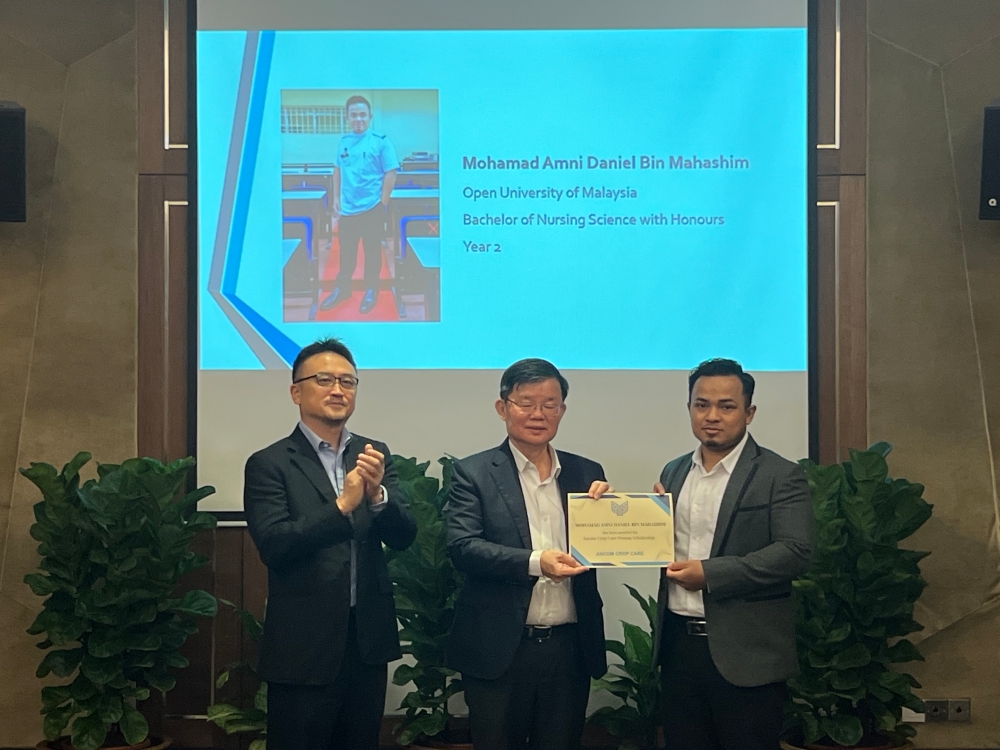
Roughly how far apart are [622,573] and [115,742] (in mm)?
2007

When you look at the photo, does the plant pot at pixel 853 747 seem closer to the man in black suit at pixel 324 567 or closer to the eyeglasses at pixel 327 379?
the man in black suit at pixel 324 567

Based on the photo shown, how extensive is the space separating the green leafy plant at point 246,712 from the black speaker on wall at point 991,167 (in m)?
3.24

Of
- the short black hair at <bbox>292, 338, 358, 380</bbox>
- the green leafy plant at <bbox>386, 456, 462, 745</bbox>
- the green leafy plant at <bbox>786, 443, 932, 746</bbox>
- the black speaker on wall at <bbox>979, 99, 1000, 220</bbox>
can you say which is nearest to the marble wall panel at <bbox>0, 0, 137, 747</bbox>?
the green leafy plant at <bbox>386, 456, 462, 745</bbox>

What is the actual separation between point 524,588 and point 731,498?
0.61m

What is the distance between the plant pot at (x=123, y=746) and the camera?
3926 mm

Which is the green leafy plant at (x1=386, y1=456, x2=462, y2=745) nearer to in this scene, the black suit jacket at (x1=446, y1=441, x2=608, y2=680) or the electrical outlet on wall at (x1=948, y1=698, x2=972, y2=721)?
the black suit jacket at (x1=446, y1=441, x2=608, y2=680)

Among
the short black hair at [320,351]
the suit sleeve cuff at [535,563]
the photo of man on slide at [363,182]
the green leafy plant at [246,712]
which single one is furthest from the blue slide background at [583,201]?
the suit sleeve cuff at [535,563]

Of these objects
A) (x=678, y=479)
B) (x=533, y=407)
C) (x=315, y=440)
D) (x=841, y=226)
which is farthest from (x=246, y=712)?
(x=841, y=226)

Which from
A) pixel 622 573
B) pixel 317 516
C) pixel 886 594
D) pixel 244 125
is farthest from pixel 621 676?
pixel 244 125

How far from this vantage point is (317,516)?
9.52 ft

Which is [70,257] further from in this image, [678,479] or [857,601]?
[857,601]

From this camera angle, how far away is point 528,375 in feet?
10.0

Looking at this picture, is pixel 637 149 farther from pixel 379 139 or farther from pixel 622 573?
pixel 622 573

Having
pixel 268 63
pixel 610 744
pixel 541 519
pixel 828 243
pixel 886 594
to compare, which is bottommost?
pixel 610 744
